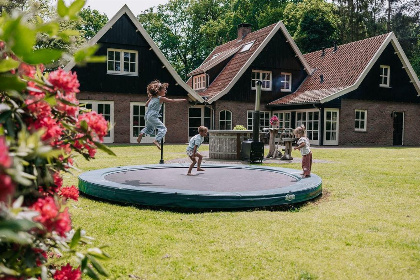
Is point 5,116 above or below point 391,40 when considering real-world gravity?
below

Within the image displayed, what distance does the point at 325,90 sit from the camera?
21.7m

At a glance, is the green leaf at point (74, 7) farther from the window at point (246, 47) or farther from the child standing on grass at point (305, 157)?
the window at point (246, 47)

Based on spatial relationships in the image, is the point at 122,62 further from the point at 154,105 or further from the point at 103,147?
the point at 103,147

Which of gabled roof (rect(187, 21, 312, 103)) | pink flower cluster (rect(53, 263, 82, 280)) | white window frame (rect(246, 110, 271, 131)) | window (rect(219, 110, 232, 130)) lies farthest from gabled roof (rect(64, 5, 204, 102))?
pink flower cluster (rect(53, 263, 82, 280))

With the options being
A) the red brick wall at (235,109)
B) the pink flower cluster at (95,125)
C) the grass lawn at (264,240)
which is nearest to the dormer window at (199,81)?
the red brick wall at (235,109)

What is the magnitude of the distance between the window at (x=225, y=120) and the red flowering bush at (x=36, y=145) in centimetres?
2023

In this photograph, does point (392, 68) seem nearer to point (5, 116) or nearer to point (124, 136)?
point (124, 136)

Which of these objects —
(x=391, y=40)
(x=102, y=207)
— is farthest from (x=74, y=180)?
Answer: (x=391, y=40)

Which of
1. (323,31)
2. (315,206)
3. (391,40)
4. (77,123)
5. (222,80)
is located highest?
(323,31)

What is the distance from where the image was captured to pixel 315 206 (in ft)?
17.2

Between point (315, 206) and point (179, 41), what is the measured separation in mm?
42149

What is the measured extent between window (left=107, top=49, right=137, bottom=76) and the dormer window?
6263mm

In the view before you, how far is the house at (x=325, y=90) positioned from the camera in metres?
21.2

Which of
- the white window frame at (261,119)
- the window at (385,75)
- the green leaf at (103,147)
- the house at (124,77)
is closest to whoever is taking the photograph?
the green leaf at (103,147)
